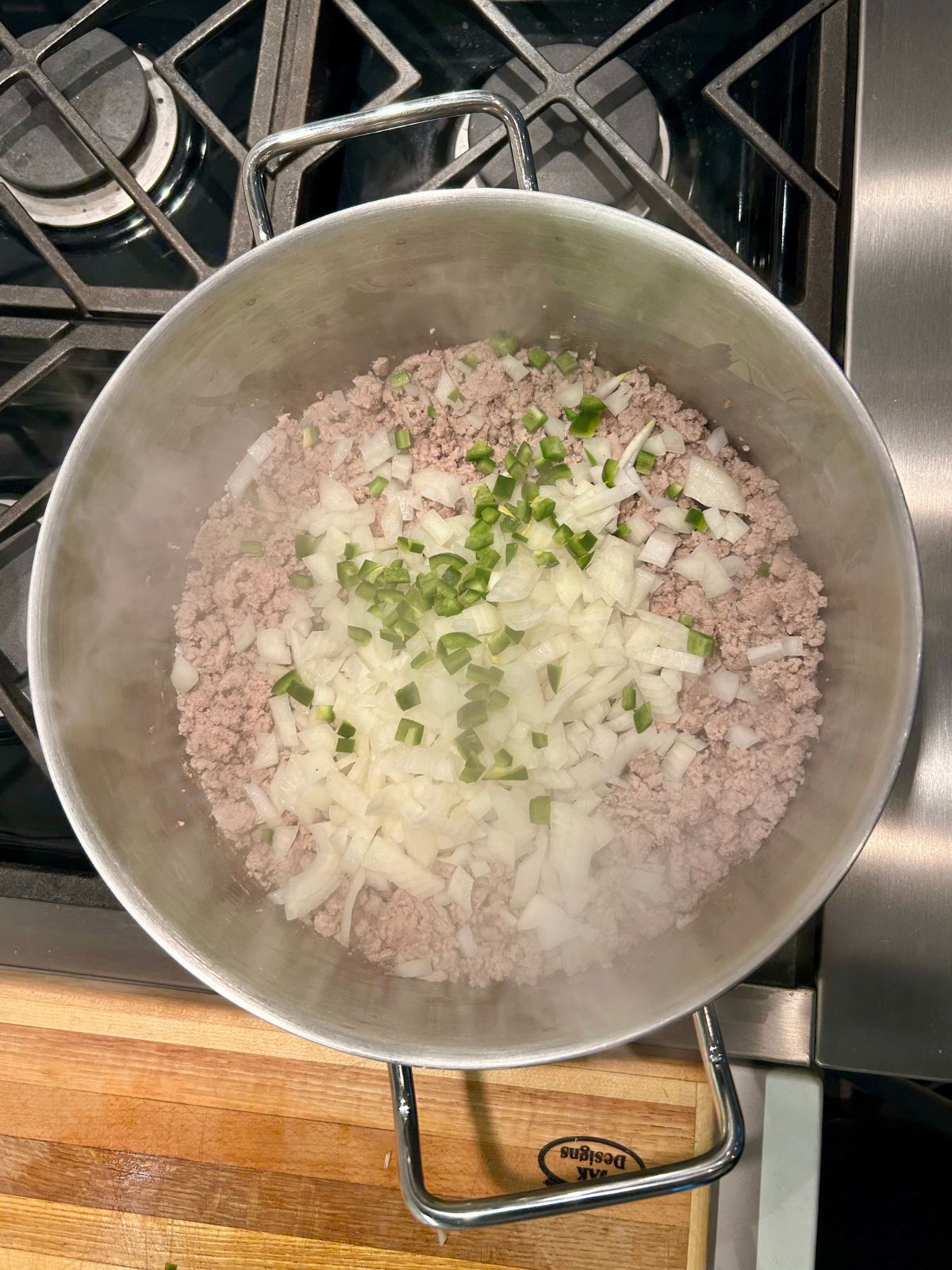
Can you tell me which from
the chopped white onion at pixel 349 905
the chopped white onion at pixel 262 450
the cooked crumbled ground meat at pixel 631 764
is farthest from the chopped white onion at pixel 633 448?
the chopped white onion at pixel 349 905

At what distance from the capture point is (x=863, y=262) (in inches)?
39.0

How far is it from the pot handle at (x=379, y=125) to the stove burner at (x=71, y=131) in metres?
0.29

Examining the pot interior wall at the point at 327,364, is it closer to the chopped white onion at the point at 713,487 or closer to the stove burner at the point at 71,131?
the chopped white onion at the point at 713,487

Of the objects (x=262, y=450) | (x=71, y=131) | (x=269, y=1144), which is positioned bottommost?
(x=269, y=1144)

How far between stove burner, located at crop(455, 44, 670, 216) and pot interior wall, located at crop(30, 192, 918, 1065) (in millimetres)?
202

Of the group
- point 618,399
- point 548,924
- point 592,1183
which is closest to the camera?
point 592,1183

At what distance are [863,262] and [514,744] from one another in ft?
2.26

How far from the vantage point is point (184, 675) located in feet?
3.41

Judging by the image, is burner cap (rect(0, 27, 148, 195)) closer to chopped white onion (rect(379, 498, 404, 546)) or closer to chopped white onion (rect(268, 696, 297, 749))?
chopped white onion (rect(379, 498, 404, 546))

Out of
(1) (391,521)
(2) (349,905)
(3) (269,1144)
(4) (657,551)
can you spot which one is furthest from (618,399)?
(3) (269,1144)

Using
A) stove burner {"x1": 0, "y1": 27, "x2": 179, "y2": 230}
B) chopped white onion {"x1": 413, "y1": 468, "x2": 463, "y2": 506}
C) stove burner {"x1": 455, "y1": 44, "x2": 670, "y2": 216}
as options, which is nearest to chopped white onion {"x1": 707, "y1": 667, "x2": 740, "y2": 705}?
chopped white onion {"x1": 413, "y1": 468, "x2": 463, "y2": 506}

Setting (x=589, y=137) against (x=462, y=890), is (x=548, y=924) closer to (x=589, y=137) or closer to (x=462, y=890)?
(x=462, y=890)

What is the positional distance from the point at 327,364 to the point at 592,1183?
94cm

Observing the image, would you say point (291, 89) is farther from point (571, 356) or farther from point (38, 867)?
point (38, 867)
